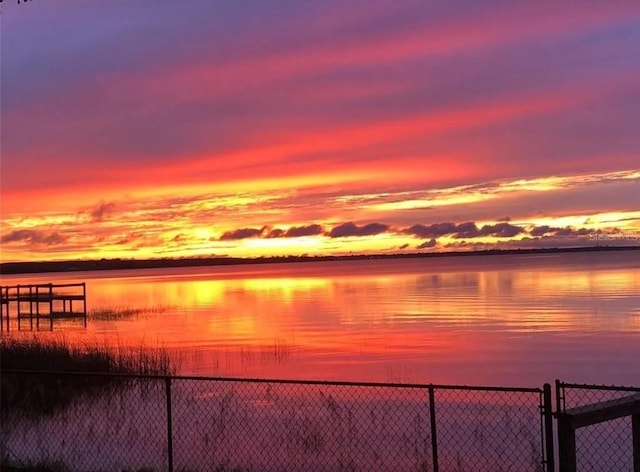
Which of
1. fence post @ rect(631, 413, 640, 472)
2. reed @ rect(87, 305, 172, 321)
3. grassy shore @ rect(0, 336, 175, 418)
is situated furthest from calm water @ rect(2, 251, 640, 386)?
fence post @ rect(631, 413, 640, 472)

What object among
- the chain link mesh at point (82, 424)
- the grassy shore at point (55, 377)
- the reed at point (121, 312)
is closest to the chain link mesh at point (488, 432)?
the chain link mesh at point (82, 424)

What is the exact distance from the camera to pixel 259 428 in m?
17.9

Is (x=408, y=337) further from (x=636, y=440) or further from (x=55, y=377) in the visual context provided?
(x=636, y=440)

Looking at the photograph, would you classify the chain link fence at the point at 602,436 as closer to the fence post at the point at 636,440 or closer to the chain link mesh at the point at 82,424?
the fence post at the point at 636,440

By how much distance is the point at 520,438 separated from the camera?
16.5 m

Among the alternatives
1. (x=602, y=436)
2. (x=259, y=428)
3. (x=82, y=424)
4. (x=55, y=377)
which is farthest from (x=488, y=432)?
(x=55, y=377)

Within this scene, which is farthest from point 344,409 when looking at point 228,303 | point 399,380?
point 228,303

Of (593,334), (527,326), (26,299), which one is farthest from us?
(26,299)

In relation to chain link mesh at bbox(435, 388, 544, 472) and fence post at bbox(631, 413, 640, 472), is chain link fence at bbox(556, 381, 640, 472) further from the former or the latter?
chain link mesh at bbox(435, 388, 544, 472)

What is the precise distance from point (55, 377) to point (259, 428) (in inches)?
258

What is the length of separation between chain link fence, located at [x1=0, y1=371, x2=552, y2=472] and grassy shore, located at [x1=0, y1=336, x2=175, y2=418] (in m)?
0.05

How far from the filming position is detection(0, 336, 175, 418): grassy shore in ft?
62.0

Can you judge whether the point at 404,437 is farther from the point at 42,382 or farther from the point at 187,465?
the point at 42,382

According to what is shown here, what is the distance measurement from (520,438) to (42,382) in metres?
11.8
